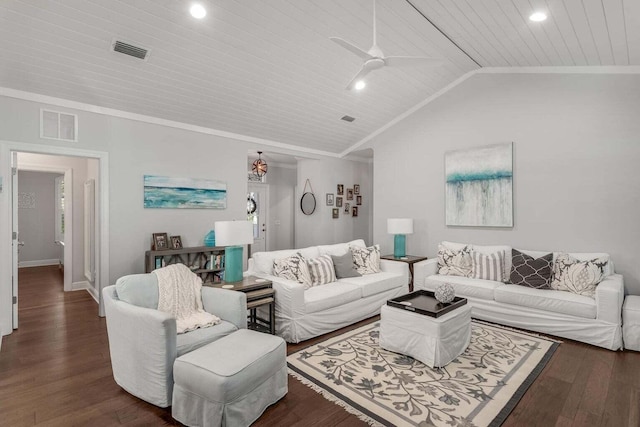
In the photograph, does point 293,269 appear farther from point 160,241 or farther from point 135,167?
point 135,167

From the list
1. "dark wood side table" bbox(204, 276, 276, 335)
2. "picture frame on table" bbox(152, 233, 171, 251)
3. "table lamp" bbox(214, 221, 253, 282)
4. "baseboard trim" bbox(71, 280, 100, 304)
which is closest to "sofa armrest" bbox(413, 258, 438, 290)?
"dark wood side table" bbox(204, 276, 276, 335)

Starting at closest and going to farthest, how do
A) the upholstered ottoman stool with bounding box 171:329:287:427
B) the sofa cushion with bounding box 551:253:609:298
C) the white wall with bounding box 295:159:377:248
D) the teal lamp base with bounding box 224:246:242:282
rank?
the upholstered ottoman stool with bounding box 171:329:287:427 → the teal lamp base with bounding box 224:246:242:282 → the sofa cushion with bounding box 551:253:609:298 → the white wall with bounding box 295:159:377:248

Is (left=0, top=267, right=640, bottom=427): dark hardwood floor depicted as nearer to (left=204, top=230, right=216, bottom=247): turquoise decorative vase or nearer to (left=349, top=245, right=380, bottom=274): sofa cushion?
(left=349, top=245, right=380, bottom=274): sofa cushion

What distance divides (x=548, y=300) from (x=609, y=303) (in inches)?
19.5

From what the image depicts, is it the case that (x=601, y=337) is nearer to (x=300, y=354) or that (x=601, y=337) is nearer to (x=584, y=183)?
(x=584, y=183)

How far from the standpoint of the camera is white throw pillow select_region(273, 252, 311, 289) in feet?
12.1

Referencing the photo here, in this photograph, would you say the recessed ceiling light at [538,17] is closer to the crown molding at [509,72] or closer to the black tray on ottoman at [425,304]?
the crown molding at [509,72]

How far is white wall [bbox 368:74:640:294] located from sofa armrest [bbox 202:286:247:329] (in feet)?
12.1

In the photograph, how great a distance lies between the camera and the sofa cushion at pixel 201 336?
2314 mm

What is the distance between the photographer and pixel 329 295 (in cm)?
361

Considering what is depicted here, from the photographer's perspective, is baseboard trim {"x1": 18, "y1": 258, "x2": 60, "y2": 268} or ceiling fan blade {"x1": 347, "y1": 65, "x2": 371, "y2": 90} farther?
baseboard trim {"x1": 18, "y1": 258, "x2": 60, "y2": 268}

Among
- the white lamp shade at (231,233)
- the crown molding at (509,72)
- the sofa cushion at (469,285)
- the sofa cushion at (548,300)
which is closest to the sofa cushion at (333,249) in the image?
the sofa cushion at (469,285)

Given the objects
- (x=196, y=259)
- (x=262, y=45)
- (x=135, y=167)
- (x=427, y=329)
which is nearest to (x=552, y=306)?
(x=427, y=329)

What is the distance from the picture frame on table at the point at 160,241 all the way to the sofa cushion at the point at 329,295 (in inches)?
85.4
